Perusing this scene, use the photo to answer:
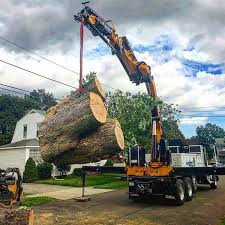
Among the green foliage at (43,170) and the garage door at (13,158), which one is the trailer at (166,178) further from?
the garage door at (13,158)

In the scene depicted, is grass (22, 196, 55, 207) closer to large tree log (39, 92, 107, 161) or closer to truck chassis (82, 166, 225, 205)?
large tree log (39, 92, 107, 161)

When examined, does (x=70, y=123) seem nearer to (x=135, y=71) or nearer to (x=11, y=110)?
(x=135, y=71)

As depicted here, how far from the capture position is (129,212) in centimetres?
1238

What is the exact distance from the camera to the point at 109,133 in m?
12.4

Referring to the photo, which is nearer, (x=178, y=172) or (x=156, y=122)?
(x=178, y=172)

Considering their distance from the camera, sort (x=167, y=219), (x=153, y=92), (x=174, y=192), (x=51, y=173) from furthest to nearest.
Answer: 1. (x=51, y=173)
2. (x=153, y=92)
3. (x=174, y=192)
4. (x=167, y=219)

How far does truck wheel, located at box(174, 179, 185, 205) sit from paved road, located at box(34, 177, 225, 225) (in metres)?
0.30

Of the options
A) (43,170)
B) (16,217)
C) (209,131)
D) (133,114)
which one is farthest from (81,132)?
(209,131)

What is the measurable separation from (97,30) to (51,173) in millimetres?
16738

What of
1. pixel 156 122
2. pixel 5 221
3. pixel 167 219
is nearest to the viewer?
pixel 5 221

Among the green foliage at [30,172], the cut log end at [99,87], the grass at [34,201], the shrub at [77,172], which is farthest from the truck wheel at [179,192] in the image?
the shrub at [77,172]

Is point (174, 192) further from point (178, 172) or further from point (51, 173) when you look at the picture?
point (51, 173)

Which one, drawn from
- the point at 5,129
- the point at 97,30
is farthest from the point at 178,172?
the point at 5,129

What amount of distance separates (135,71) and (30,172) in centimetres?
1382
